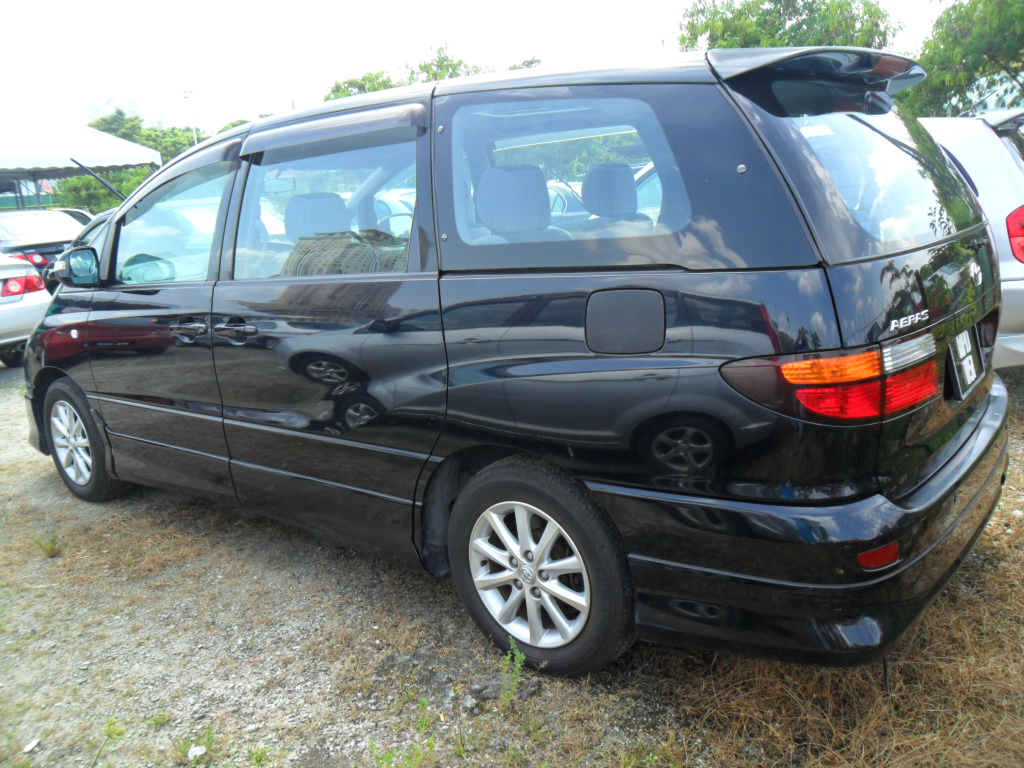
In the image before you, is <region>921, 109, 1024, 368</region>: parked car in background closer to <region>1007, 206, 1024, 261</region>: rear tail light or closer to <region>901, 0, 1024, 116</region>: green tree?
<region>1007, 206, 1024, 261</region>: rear tail light

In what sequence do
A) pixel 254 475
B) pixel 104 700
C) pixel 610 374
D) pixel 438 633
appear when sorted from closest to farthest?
1. pixel 610 374
2. pixel 104 700
3. pixel 438 633
4. pixel 254 475

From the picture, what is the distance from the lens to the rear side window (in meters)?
2.02

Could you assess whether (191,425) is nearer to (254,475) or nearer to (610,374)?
(254,475)

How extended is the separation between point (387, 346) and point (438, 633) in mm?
1048

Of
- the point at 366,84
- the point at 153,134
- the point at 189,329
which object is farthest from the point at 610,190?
the point at 153,134

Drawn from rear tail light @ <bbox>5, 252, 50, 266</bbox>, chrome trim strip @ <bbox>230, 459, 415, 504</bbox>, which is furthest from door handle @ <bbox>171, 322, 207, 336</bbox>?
rear tail light @ <bbox>5, 252, 50, 266</bbox>

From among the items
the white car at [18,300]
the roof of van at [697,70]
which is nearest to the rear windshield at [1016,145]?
the roof of van at [697,70]

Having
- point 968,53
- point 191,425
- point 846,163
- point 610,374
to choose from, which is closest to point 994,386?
point 846,163

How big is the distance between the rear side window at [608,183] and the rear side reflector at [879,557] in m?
0.71

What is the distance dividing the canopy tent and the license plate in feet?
72.2

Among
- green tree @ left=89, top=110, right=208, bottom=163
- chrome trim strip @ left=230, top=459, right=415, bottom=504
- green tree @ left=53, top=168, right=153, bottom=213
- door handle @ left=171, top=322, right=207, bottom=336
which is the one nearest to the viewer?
chrome trim strip @ left=230, top=459, right=415, bottom=504

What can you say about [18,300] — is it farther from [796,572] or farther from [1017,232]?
[1017,232]

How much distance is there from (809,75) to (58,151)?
23526 millimetres

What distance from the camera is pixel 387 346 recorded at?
2.63 m
